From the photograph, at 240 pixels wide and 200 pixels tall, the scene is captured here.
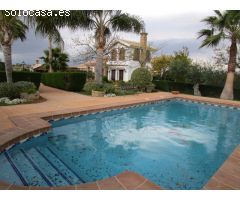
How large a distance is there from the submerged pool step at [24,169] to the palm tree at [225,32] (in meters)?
14.4

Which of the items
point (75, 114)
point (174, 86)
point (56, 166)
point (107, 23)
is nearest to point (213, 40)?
point (174, 86)

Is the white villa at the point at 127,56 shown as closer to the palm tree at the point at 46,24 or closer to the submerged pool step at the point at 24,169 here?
the palm tree at the point at 46,24

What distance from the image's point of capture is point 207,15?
15172 mm

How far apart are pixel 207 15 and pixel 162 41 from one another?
1112cm

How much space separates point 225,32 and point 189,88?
643 cm

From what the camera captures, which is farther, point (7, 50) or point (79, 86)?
point (79, 86)

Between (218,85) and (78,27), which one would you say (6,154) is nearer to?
(78,27)

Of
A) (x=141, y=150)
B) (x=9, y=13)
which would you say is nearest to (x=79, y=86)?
(x=9, y=13)

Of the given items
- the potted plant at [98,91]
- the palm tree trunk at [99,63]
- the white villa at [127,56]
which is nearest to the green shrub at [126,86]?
the palm tree trunk at [99,63]

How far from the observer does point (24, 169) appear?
4.04m

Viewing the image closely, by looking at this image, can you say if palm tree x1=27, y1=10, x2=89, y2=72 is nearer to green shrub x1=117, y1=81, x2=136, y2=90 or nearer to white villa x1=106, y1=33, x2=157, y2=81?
green shrub x1=117, y1=81, x2=136, y2=90

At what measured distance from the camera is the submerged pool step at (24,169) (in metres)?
3.60

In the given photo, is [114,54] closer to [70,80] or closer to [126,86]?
[126,86]

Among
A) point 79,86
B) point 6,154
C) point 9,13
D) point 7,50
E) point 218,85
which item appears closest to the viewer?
point 6,154
